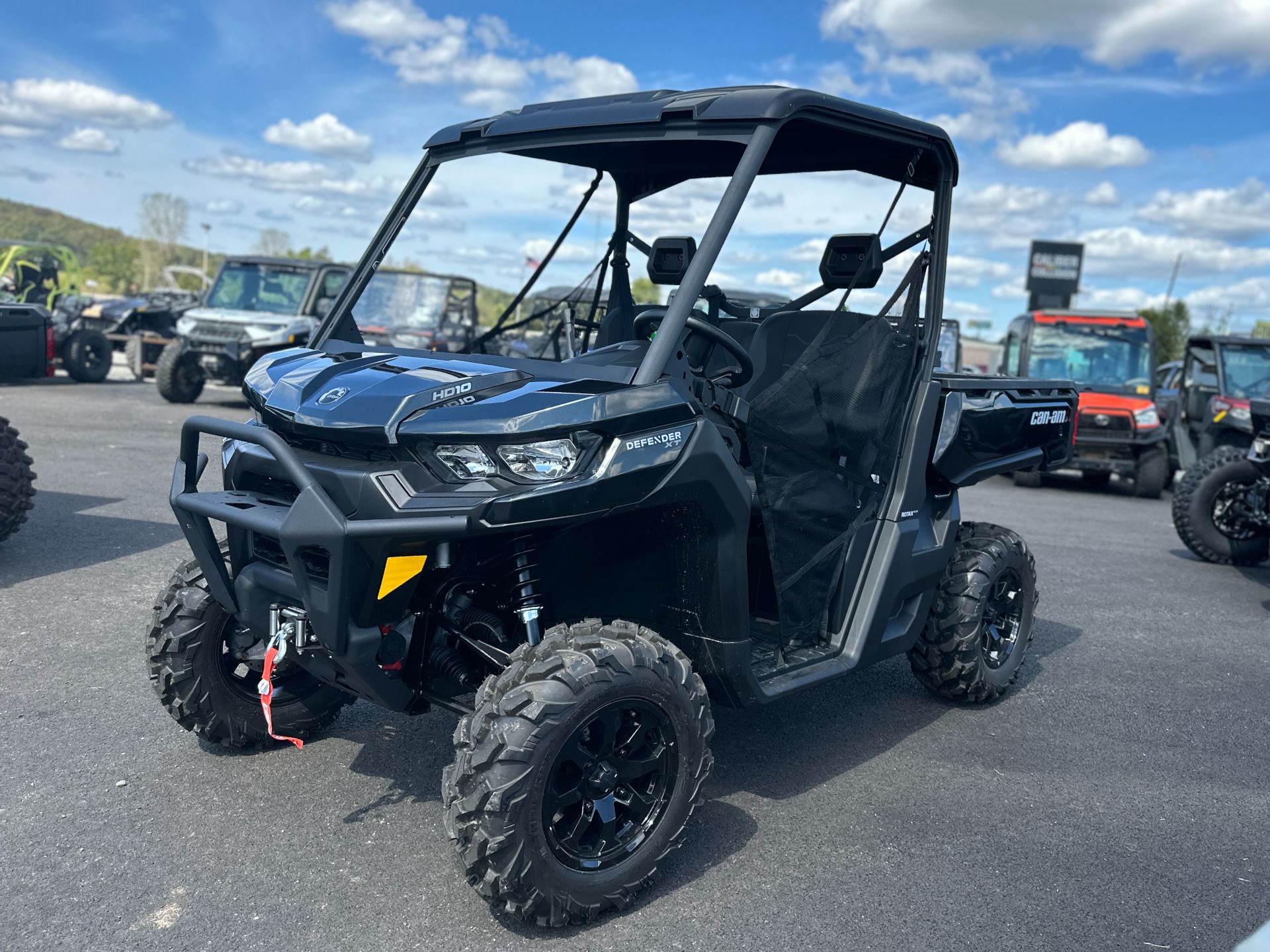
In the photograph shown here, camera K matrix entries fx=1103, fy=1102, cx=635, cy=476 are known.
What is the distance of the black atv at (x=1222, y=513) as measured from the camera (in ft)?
28.7

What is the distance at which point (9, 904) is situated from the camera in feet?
9.46

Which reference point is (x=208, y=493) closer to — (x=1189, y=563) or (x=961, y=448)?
(x=961, y=448)

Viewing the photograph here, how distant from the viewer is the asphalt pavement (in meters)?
2.95

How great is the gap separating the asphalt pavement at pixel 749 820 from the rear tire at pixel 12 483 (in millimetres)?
550

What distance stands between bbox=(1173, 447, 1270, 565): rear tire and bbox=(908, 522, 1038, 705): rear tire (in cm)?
453

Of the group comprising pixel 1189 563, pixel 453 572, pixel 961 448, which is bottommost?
pixel 1189 563

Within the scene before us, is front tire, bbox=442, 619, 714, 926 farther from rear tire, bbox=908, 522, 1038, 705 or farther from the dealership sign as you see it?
the dealership sign

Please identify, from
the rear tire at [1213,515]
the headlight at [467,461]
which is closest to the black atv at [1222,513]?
the rear tire at [1213,515]

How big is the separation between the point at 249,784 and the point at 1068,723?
3.38 m

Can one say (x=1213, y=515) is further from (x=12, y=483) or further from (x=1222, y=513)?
(x=12, y=483)

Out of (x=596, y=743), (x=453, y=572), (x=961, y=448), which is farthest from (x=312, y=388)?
(x=961, y=448)

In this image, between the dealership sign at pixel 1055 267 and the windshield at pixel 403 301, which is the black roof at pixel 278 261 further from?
the dealership sign at pixel 1055 267

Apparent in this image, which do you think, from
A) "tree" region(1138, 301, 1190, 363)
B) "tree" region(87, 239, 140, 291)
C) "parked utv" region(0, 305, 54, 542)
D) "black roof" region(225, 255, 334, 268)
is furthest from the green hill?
"parked utv" region(0, 305, 54, 542)

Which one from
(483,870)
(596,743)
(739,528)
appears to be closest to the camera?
(483,870)
